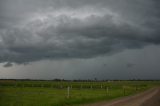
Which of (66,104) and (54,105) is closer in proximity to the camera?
(54,105)

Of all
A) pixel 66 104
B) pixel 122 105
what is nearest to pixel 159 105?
pixel 122 105

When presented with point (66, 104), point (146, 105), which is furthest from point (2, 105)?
point (146, 105)

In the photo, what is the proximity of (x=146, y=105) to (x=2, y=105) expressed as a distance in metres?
13.4

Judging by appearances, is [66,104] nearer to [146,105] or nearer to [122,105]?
[122,105]

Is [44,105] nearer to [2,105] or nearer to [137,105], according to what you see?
[2,105]

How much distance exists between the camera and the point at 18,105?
2569 centimetres

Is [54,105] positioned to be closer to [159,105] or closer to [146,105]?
[146,105]

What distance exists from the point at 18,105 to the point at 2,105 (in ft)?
5.47

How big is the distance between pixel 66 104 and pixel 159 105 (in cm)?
877

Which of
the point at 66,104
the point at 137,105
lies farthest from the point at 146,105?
the point at 66,104

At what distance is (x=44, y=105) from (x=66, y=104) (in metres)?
2.43

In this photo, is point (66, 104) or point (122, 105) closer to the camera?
point (122, 105)

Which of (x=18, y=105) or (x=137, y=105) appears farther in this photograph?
(x=18, y=105)

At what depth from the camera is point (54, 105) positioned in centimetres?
2462
